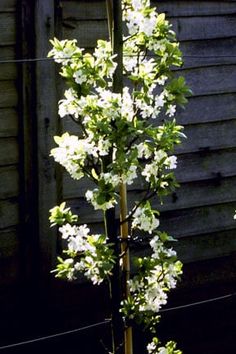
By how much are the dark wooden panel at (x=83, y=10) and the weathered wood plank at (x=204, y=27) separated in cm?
48

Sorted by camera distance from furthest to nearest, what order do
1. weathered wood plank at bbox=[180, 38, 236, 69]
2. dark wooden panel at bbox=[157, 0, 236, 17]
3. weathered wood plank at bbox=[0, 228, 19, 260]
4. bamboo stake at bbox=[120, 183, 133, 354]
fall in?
1. weathered wood plank at bbox=[180, 38, 236, 69]
2. dark wooden panel at bbox=[157, 0, 236, 17]
3. weathered wood plank at bbox=[0, 228, 19, 260]
4. bamboo stake at bbox=[120, 183, 133, 354]

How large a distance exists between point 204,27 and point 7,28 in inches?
49.0

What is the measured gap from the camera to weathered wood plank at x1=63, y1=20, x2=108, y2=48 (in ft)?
13.9

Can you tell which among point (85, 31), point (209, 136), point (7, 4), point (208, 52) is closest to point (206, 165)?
point (209, 136)

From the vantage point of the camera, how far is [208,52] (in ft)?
15.7

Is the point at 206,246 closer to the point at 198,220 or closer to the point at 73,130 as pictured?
the point at 198,220

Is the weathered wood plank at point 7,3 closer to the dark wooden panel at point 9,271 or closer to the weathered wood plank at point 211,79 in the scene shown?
the weathered wood plank at point 211,79

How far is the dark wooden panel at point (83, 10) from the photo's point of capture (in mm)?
4227

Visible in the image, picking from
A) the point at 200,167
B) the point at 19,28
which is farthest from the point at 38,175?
the point at 200,167

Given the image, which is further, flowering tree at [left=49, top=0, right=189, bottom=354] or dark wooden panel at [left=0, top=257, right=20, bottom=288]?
dark wooden panel at [left=0, top=257, right=20, bottom=288]

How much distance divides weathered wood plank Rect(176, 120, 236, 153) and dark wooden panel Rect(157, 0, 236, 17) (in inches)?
24.7

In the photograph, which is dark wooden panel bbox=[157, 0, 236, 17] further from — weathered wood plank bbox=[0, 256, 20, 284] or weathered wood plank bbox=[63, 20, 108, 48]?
weathered wood plank bbox=[0, 256, 20, 284]

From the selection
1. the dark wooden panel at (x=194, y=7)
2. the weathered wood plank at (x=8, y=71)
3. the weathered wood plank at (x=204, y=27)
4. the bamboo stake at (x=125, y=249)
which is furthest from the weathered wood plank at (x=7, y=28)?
the bamboo stake at (x=125, y=249)

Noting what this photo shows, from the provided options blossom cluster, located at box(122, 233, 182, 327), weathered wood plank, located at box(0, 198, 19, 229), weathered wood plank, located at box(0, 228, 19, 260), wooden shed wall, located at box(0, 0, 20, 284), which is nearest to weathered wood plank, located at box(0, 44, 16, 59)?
wooden shed wall, located at box(0, 0, 20, 284)
